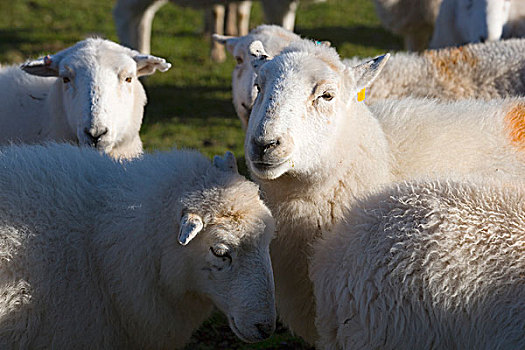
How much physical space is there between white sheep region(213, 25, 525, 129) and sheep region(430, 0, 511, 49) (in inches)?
37.1

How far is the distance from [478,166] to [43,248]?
2.28 m

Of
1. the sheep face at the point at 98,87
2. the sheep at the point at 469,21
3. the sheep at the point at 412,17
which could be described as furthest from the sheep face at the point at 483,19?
the sheep face at the point at 98,87

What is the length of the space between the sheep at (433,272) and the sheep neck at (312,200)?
1.55 ft

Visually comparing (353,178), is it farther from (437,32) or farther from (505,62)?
(437,32)

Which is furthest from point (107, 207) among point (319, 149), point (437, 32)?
point (437, 32)

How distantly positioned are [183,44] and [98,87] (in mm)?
7090

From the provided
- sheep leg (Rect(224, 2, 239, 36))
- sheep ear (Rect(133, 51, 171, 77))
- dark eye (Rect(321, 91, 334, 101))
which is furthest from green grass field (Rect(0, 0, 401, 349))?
dark eye (Rect(321, 91, 334, 101))

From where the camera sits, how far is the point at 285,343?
4.49 metres

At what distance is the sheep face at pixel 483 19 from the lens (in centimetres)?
649

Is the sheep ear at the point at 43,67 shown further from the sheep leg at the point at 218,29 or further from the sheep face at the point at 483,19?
the sheep leg at the point at 218,29

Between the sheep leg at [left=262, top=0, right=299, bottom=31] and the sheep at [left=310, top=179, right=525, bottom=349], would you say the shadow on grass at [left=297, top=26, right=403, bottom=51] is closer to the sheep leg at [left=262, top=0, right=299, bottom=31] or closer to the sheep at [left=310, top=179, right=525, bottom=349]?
the sheep leg at [left=262, top=0, right=299, bottom=31]

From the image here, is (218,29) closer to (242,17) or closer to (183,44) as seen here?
(242,17)

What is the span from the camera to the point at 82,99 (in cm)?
463

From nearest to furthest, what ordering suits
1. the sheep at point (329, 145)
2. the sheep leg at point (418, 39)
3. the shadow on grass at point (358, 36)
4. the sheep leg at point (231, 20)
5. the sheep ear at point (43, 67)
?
the sheep at point (329, 145)
the sheep ear at point (43, 67)
the sheep leg at point (418, 39)
the sheep leg at point (231, 20)
the shadow on grass at point (358, 36)
